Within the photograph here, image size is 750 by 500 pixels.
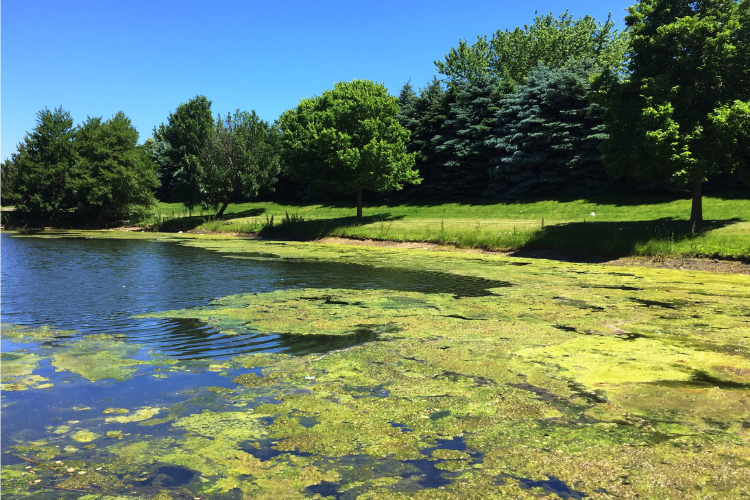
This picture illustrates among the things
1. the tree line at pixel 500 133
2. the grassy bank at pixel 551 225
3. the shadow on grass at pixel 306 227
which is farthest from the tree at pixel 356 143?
the grassy bank at pixel 551 225

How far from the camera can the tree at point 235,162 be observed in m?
47.5

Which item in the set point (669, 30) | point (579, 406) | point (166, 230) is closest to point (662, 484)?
point (579, 406)

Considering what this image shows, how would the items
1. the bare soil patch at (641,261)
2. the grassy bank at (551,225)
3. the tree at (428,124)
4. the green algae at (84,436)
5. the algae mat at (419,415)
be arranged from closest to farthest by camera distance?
the algae mat at (419,415), the green algae at (84,436), the bare soil patch at (641,261), the grassy bank at (551,225), the tree at (428,124)

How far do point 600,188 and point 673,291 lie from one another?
26224 millimetres

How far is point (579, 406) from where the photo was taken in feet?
20.0

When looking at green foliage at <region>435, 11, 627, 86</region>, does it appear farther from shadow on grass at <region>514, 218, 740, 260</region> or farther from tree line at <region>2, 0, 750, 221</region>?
shadow on grass at <region>514, 218, 740, 260</region>

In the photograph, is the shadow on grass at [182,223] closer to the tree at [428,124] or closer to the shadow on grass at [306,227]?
the shadow on grass at [306,227]

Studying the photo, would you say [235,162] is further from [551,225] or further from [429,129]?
[551,225]

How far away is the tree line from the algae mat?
15.5 meters

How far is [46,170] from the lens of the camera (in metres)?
51.8

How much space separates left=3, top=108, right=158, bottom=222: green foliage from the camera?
1964 inches

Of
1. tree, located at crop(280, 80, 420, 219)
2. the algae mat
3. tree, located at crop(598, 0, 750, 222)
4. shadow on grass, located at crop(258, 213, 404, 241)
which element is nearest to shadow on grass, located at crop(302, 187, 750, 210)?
tree, located at crop(280, 80, 420, 219)

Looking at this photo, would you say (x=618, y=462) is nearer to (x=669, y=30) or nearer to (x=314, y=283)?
(x=314, y=283)

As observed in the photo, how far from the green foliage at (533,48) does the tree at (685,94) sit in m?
31.6
